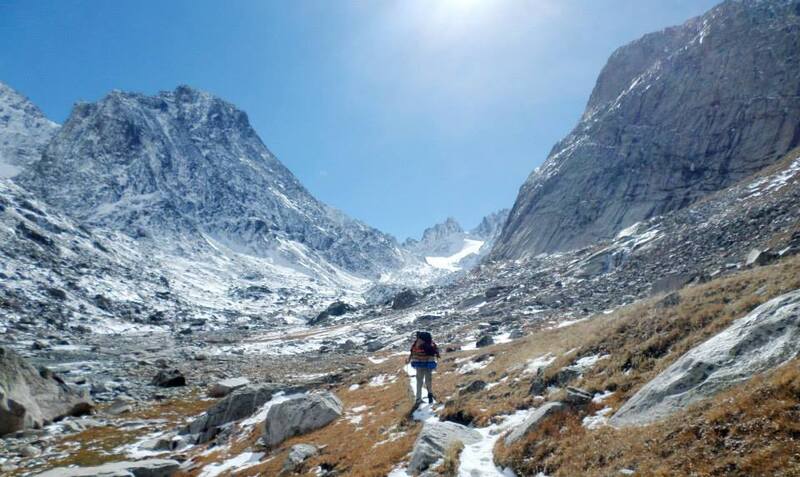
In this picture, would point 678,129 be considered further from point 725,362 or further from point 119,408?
point 119,408

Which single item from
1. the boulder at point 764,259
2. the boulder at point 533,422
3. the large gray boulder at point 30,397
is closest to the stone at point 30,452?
the large gray boulder at point 30,397

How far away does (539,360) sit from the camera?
23.7m

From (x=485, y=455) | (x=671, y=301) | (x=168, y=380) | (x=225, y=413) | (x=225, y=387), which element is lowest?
(x=485, y=455)

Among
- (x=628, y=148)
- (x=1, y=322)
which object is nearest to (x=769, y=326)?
(x=1, y=322)

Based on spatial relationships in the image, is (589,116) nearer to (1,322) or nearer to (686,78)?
(686,78)

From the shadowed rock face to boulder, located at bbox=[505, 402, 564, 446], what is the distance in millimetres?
122247

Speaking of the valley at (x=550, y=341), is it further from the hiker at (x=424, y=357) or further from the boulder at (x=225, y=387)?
the hiker at (x=424, y=357)

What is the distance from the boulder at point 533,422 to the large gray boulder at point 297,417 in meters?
14.7

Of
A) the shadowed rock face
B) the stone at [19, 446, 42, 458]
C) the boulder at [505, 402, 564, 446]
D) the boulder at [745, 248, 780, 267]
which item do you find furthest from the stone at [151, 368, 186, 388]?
the shadowed rock face

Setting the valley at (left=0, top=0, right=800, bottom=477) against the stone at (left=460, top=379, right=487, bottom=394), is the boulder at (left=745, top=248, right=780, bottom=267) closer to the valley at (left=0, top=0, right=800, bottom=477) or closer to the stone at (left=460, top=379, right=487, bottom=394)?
the valley at (left=0, top=0, right=800, bottom=477)

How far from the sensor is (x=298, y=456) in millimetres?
20078

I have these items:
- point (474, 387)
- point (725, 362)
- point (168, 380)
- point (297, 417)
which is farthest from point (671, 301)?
point (168, 380)

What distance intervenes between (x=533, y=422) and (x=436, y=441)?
10.4 feet

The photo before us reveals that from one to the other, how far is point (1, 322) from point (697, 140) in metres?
175
